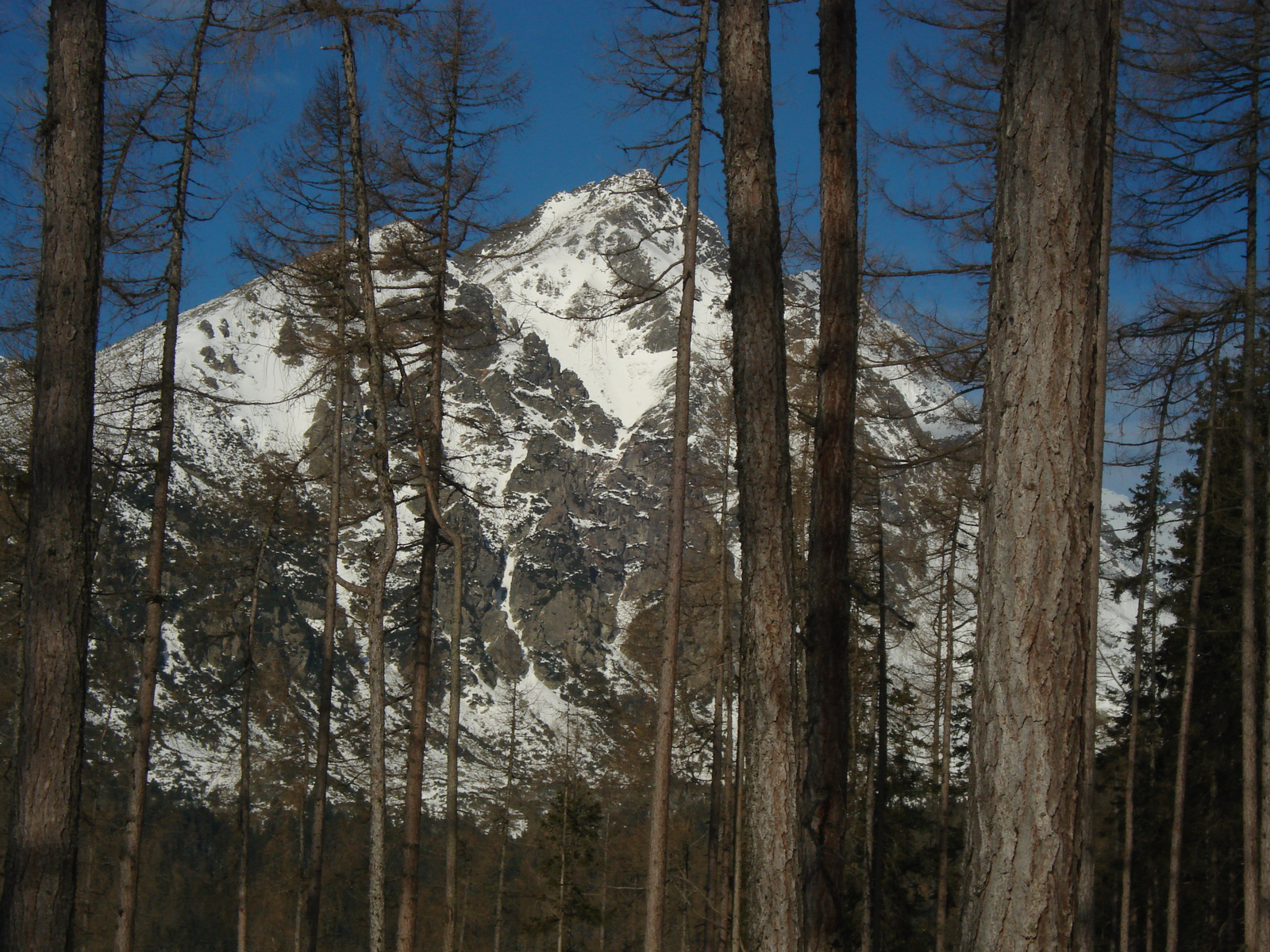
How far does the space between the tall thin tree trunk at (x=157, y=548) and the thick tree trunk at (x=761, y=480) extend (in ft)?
27.4

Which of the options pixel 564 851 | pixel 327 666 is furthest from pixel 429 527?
pixel 564 851

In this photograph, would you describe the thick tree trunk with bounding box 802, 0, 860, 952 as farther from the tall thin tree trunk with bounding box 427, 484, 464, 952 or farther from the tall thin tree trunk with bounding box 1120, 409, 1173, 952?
the tall thin tree trunk with bounding box 1120, 409, 1173, 952

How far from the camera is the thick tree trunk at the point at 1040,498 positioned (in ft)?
10.1

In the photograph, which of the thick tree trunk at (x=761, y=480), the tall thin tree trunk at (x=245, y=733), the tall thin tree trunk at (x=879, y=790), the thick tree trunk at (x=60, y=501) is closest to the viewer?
the thick tree trunk at (x=761, y=480)

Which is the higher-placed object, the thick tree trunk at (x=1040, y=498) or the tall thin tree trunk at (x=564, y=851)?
the thick tree trunk at (x=1040, y=498)

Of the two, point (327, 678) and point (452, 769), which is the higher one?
point (327, 678)

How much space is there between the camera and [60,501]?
18.3 ft

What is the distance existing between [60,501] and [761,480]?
4364 mm

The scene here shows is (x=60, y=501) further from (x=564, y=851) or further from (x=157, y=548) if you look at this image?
(x=564, y=851)

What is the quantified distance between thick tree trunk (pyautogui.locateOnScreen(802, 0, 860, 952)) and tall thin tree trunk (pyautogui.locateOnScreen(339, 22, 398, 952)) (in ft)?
17.6

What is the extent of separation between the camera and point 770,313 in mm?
5797

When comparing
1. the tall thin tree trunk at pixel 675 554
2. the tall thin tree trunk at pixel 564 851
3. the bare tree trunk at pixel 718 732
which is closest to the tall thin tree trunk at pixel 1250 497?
the tall thin tree trunk at pixel 675 554

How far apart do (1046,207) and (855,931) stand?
20182 millimetres

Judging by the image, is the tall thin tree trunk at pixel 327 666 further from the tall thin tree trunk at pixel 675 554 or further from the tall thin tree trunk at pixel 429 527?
the tall thin tree trunk at pixel 675 554
